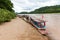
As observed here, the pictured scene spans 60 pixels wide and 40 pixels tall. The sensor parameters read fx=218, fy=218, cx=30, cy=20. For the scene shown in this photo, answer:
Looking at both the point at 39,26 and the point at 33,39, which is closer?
the point at 33,39

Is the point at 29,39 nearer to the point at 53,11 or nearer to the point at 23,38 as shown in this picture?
the point at 23,38

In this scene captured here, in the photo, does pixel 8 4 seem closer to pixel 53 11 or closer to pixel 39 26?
pixel 39 26

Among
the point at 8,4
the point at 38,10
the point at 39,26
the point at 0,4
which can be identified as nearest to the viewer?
the point at 39,26

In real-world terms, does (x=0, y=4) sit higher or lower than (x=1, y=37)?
higher

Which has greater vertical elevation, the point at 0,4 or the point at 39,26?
the point at 0,4

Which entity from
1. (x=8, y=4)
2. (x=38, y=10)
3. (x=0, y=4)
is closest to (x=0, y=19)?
(x=0, y=4)

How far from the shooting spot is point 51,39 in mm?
22656

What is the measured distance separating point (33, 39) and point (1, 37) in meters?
2.87

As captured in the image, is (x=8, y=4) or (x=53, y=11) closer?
(x=8, y=4)

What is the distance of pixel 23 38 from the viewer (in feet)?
63.3

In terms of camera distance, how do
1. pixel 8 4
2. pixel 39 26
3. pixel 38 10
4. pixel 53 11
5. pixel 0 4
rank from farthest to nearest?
pixel 38 10 → pixel 53 11 → pixel 8 4 → pixel 0 4 → pixel 39 26

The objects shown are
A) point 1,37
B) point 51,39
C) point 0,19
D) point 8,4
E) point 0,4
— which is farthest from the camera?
point 8,4

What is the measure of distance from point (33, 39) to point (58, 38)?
5.05 metres

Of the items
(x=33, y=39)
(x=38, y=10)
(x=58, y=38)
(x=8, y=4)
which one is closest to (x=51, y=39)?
(x=58, y=38)
